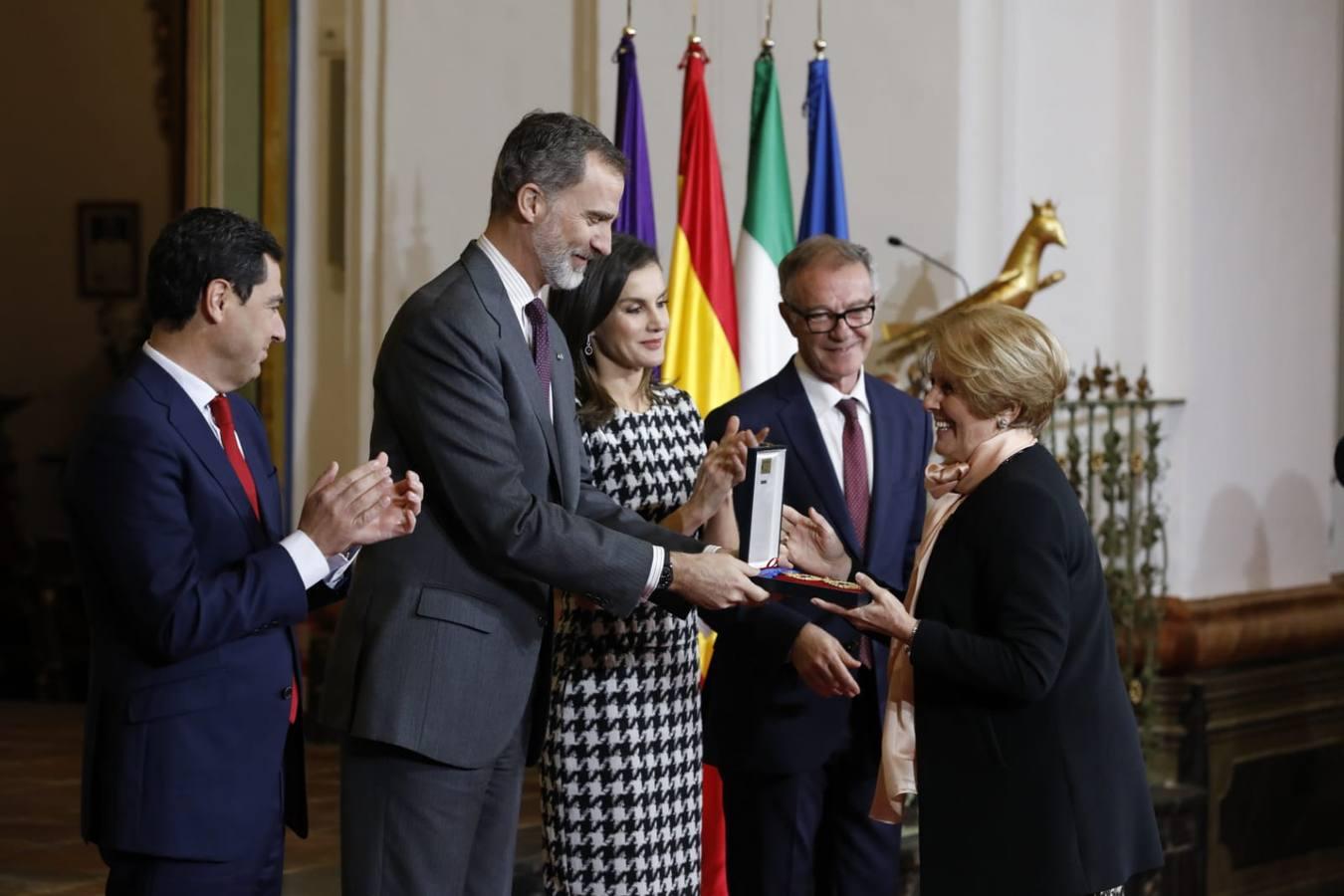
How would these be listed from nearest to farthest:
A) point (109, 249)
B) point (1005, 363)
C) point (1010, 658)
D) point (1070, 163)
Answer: point (1010, 658) → point (1005, 363) → point (1070, 163) → point (109, 249)

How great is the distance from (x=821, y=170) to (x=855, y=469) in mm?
2016

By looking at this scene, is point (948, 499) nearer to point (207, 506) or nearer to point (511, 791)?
point (511, 791)

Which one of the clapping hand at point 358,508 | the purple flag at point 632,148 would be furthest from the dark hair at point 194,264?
the purple flag at point 632,148

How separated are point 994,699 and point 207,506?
1.28 m

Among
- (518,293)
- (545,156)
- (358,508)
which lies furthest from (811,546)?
(358,508)

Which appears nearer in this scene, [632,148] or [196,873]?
[196,873]

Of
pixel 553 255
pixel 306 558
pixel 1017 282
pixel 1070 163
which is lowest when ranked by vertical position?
pixel 306 558

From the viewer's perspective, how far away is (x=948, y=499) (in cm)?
307

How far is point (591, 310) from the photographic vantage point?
11.5 feet

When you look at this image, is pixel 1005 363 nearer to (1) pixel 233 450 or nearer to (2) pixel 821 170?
(1) pixel 233 450

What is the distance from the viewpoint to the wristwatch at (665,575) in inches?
121

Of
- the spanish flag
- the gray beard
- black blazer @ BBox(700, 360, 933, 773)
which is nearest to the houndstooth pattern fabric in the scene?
black blazer @ BBox(700, 360, 933, 773)

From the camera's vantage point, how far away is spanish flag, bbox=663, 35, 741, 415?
5266 mm

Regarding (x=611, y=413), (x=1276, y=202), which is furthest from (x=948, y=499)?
(x=1276, y=202)
